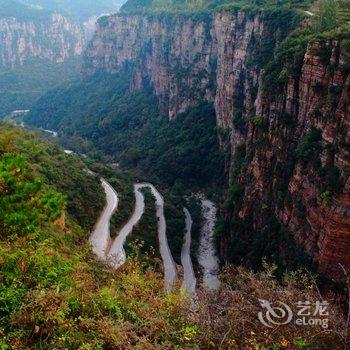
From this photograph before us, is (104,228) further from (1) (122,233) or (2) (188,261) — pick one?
(2) (188,261)

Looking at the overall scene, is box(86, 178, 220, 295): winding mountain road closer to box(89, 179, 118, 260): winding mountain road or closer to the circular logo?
box(89, 179, 118, 260): winding mountain road

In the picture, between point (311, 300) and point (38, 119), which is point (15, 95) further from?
point (311, 300)

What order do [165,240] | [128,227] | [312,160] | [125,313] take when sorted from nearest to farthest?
[125,313] < [312,160] < [128,227] < [165,240]

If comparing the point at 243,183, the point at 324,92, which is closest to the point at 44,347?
the point at 324,92

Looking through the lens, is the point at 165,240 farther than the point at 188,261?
Yes

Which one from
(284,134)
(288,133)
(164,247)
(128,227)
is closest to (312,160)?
(288,133)

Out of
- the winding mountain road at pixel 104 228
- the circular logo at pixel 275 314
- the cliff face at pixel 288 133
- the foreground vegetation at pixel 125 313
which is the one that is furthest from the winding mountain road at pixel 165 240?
the circular logo at pixel 275 314

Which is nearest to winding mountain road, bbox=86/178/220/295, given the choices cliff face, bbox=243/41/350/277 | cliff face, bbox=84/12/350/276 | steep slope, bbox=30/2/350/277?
steep slope, bbox=30/2/350/277
